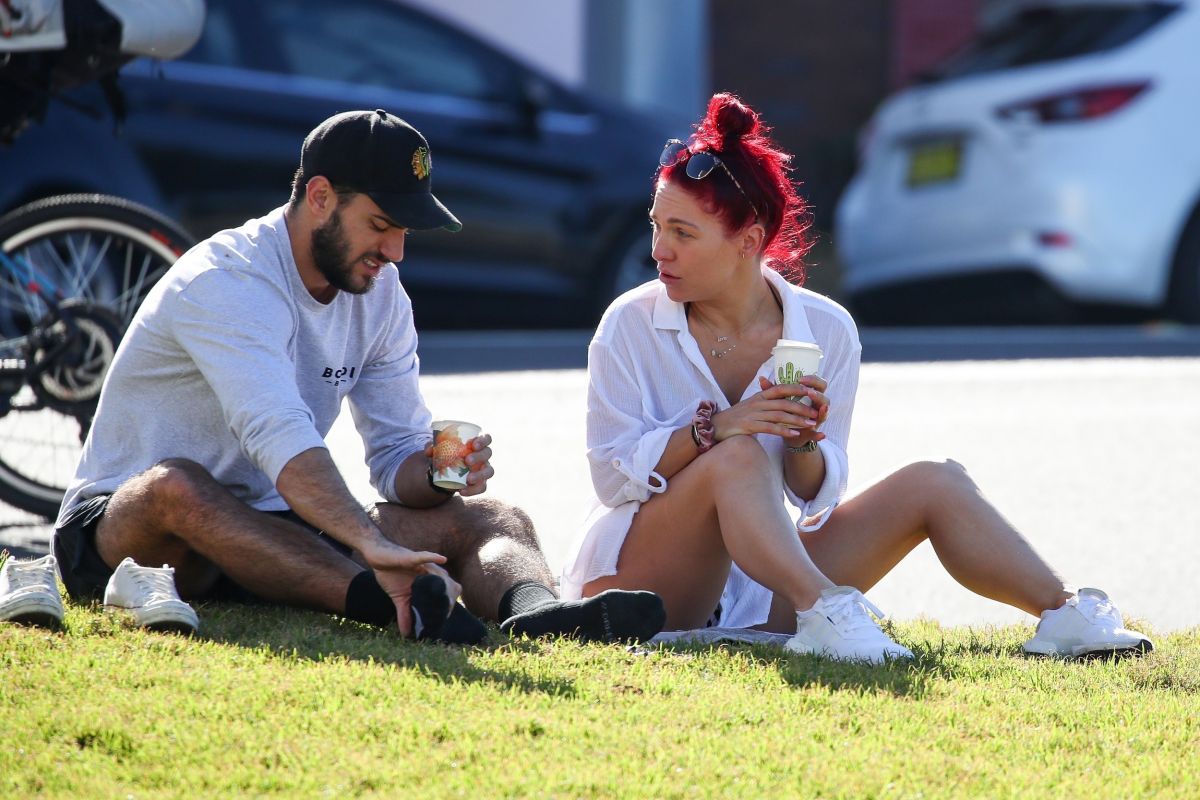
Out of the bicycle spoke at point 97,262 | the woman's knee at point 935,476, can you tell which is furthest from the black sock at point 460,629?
the bicycle spoke at point 97,262

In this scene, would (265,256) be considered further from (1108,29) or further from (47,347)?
(1108,29)

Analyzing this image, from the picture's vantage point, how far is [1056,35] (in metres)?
10.6

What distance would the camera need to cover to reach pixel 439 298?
31.3 ft

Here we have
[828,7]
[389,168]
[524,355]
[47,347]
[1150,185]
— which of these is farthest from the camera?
[828,7]

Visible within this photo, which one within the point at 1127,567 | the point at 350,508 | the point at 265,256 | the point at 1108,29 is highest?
the point at 1108,29

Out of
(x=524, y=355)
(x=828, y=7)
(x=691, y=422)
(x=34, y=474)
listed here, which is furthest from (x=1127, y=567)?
(x=828, y=7)

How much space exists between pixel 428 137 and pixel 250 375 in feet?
17.7

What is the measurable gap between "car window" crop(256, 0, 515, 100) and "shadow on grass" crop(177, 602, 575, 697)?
17.4 feet

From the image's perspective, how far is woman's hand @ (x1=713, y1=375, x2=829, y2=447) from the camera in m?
4.17

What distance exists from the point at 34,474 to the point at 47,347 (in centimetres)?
36

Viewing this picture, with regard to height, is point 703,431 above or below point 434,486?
above

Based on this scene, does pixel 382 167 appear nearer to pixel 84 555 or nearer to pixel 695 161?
pixel 695 161

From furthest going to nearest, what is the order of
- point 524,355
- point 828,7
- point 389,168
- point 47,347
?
point 828,7 < point 524,355 < point 47,347 < point 389,168

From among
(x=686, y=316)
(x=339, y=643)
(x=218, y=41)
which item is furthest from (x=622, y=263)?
(x=339, y=643)
